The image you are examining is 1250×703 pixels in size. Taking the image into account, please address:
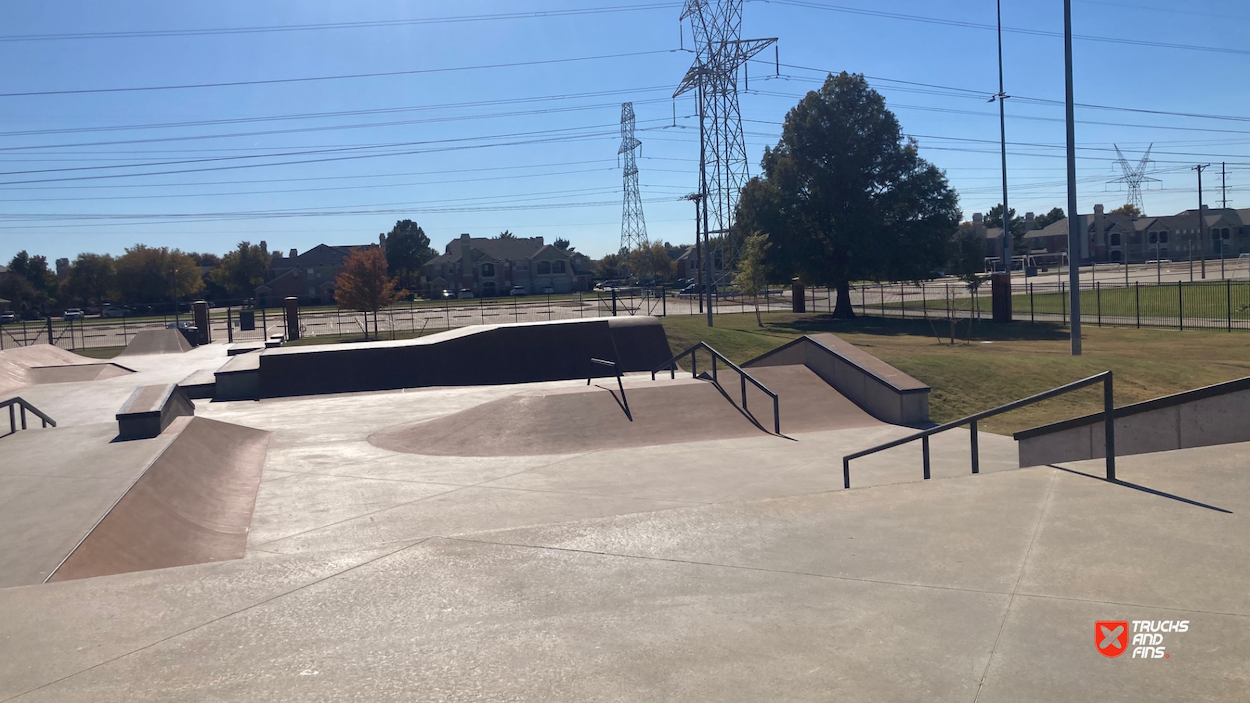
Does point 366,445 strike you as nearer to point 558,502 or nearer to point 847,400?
point 558,502

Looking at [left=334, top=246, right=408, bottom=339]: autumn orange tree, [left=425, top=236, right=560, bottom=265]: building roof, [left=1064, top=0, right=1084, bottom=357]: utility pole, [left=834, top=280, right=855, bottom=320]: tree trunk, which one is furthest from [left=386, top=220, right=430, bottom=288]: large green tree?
[left=1064, top=0, right=1084, bottom=357]: utility pole

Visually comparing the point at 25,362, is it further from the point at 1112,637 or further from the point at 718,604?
the point at 1112,637

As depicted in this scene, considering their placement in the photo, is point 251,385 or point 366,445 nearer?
point 366,445

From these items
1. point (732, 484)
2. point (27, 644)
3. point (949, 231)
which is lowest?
point (732, 484)

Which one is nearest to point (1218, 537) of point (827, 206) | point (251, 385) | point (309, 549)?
point (309, 549)

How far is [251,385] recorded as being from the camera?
20391 mm

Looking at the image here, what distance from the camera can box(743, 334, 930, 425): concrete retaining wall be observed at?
14.5 m

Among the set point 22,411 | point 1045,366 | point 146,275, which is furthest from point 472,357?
point 146,275

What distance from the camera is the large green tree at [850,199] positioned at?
40875mm

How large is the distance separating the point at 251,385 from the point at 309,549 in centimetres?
1376

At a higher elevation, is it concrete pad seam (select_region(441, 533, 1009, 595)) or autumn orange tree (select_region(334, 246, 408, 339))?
autumn orange tree (select_region(334, 246, 408, 339))

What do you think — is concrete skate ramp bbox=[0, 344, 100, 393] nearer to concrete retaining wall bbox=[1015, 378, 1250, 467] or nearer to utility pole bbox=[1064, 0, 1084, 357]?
concrete retaining wall bbox=[1015, 378, 1250, 467]

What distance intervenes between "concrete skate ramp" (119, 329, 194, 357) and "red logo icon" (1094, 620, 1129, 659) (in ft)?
110

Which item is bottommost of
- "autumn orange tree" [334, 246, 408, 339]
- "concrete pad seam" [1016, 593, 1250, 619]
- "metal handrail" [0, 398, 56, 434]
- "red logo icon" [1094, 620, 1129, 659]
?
"red logo icon" [1094, 620, 1129, 659]
